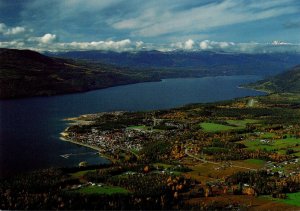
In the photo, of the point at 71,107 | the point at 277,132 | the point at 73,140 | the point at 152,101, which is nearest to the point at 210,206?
the point at 73,140

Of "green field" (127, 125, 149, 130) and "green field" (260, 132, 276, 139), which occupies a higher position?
"green field" (260, 132, 276, 139)

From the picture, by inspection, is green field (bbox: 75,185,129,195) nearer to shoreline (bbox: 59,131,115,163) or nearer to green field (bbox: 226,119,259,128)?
shoreline (bbox: 59,131,115,163)

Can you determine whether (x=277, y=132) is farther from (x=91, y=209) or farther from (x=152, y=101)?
(x=152, y=101)

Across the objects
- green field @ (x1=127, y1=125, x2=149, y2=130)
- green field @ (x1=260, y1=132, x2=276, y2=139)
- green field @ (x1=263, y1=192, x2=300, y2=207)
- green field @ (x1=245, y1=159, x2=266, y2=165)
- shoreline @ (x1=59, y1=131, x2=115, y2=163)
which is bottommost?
shoreline @ (x1=59, y1=131, x2=115, y2=163)

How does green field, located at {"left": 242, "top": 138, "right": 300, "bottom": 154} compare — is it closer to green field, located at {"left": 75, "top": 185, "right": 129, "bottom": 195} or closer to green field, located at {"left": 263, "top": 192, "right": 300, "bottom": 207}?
green field, located at {"left": 263, "top": 192, "right": 300, "bottom": 207}

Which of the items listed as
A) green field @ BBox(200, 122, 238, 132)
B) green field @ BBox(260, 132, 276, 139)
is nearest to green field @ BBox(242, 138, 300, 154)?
green field @ BBox(260, 132, 276, 139)

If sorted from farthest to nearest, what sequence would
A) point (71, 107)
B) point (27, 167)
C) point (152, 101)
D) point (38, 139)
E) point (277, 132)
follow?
point (152, 101), point (71, 107), point (277, 132), point (38, 139), point (27, 167)

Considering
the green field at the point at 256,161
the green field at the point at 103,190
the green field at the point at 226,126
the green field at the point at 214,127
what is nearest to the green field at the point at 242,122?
the green field at the point at 226,126

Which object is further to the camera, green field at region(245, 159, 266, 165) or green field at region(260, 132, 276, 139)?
green field at region(260, 132, 276, 139)

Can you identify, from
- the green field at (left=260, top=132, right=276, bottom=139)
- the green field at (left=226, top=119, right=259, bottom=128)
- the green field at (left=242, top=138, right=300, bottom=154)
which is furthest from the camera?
the green field at (left=226, top=119, right=259, bottom=128)

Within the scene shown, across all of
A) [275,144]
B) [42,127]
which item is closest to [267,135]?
[275,144]

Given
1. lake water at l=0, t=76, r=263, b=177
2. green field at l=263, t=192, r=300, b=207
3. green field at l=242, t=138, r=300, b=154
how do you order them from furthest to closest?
green field at l=242, t=138, r=300, b=154 → lake water at l=0, t=76, r=263, b=177 → green field at l=263, t=192, r=300, b=207
